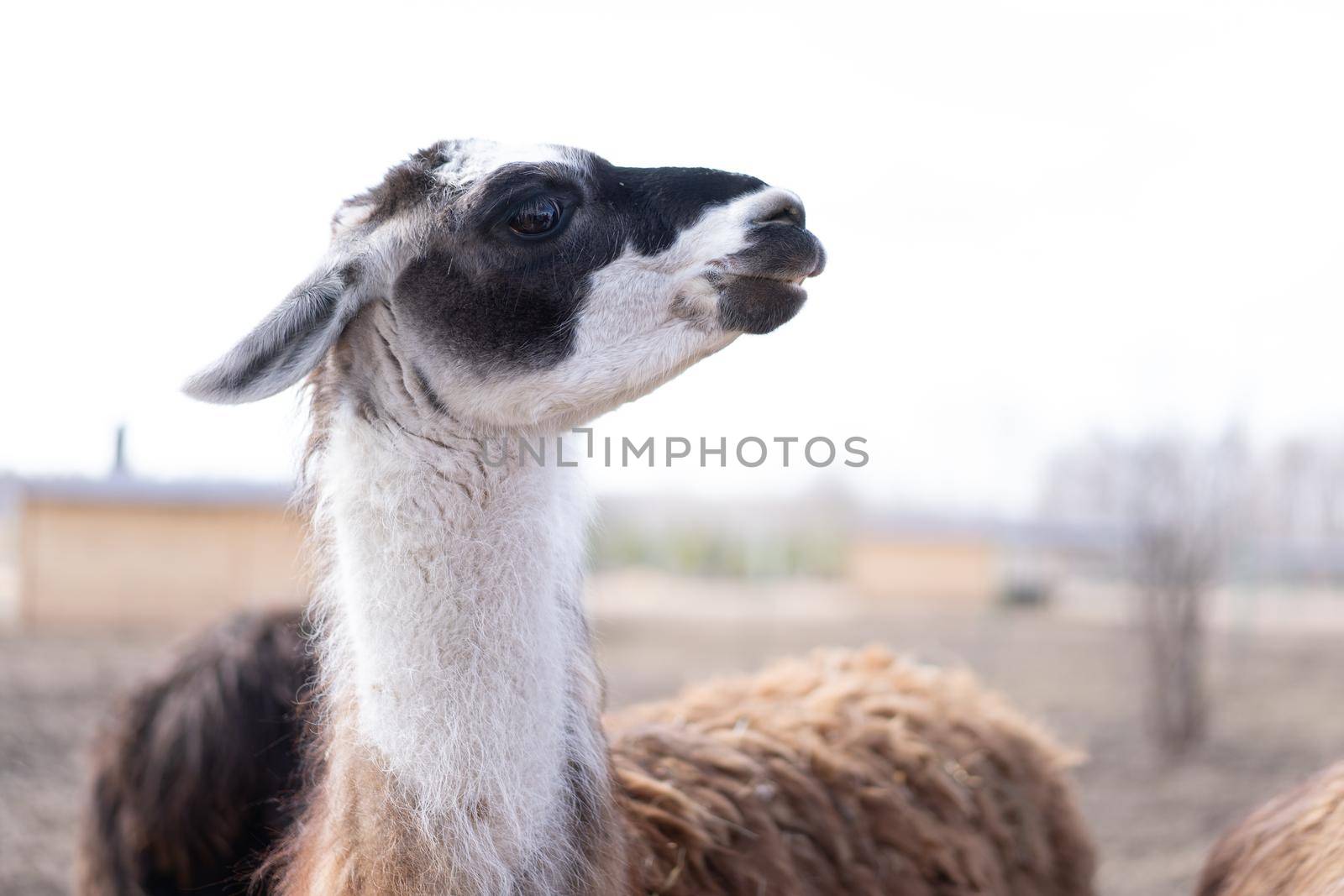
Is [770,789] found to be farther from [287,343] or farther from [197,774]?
[197,774]

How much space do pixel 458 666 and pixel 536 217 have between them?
0.93 meters

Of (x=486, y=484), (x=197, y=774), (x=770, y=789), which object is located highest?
(x=486, y=484)

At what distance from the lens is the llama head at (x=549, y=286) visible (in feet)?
7.14

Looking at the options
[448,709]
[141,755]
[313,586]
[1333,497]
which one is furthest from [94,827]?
[1333,497]

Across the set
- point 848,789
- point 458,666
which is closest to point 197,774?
point 458,666

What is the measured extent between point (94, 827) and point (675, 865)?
216cm

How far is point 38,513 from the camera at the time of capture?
598 inches

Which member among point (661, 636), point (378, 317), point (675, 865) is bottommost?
point (661, 636)

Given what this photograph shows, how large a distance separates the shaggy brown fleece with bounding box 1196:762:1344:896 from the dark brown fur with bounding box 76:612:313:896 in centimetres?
253

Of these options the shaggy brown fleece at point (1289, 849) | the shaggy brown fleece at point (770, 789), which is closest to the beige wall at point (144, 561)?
the shaggy brown fleece at point (770, 789)

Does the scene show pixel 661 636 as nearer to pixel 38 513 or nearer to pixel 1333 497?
pixel 38 513

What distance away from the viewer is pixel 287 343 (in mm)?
2100

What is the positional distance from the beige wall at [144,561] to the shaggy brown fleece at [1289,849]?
44.9 feet

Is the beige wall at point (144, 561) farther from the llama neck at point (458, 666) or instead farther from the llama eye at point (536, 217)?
the llama eye at point (536, 217)
